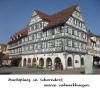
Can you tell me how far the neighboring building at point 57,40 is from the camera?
2149 cm

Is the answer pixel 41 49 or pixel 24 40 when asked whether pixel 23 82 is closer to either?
pixel 41 49

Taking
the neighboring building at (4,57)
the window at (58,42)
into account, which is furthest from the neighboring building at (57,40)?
the neighboring building at (4,57)

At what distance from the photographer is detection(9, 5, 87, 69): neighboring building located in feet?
70.5

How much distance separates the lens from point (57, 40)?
22.1 meters

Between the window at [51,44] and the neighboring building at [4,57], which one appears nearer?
the window at [51,44]

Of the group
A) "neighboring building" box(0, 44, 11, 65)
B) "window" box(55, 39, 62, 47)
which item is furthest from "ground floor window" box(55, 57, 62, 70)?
"neighboring building" box(0, 44, 11, 65)

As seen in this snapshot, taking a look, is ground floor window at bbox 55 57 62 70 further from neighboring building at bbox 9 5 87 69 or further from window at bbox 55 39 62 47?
window at bbox 55 39 62 47

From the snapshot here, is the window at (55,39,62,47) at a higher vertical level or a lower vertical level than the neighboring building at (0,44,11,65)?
higher

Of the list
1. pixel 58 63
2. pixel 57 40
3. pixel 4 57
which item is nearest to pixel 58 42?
pixel 57 40

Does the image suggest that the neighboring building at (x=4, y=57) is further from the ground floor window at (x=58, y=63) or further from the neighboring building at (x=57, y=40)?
the ground floor window at (x=58, y=63)

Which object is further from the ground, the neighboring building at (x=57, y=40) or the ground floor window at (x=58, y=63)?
the neighboring building at (x=57, y=40)

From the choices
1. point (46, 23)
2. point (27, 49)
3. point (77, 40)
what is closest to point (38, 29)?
point (46, 23)

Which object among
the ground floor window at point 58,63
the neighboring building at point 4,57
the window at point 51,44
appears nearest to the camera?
the ground floor window at point 58,63

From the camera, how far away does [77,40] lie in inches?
962
